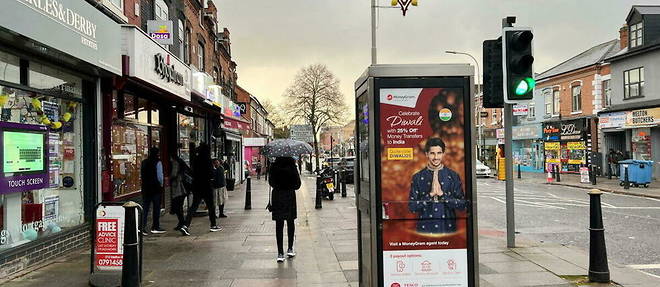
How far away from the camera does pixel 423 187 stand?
15.9 feet

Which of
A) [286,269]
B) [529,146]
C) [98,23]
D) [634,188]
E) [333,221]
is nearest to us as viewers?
[286,269]

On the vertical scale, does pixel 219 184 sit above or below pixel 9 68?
below

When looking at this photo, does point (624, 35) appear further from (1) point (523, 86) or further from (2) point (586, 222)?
(1) point (523, 86)

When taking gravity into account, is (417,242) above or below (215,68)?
below

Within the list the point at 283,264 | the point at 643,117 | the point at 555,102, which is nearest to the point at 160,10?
the point at 283,264

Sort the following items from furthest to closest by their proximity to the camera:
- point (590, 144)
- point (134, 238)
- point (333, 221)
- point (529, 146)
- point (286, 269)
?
point (529, 146) → point (590, 144) → point (333, 221) → point (286, 269) → point (134, 238)

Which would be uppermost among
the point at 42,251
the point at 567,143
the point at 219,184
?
the point at 567,143

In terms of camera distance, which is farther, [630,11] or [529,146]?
[529,146]

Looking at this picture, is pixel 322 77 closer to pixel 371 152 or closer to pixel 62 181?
pixel 62 181

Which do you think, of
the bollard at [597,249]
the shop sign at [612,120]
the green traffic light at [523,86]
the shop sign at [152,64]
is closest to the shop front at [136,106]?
the shop sign at [152,64]

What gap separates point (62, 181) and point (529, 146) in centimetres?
3927

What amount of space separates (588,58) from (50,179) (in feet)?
120

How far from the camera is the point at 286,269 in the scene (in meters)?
7.28

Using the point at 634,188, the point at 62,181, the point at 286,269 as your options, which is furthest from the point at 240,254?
the point at 634,188
